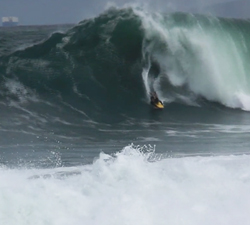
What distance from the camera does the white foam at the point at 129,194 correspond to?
7359mm

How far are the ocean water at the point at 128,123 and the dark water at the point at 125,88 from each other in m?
0.05

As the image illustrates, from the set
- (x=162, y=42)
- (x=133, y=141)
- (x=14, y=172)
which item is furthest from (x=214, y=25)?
(x=14, y=172)

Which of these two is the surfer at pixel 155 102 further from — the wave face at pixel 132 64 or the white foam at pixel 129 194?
the white foam at pixel 129 194

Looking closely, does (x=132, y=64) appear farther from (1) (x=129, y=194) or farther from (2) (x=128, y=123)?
(1) (x=129, y=194)

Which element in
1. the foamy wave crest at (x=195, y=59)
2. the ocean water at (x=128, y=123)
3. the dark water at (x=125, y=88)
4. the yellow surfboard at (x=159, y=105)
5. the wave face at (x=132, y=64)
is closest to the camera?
the ocean water at (x=128, y=123)

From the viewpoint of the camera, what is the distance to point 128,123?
1506cm

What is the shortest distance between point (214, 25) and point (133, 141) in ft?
40.7

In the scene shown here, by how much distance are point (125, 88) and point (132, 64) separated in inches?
74.3

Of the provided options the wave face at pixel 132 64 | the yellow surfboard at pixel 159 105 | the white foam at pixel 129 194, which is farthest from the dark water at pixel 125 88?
the white foam at pixel 129 194

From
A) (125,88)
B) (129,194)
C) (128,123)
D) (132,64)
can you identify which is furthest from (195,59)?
(129,194)

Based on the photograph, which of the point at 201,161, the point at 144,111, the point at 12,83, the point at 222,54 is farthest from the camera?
the point at 222,54

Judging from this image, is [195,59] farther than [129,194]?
Yes

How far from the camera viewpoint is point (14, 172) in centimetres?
909

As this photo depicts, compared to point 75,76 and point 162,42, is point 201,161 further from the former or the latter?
point 162,42
